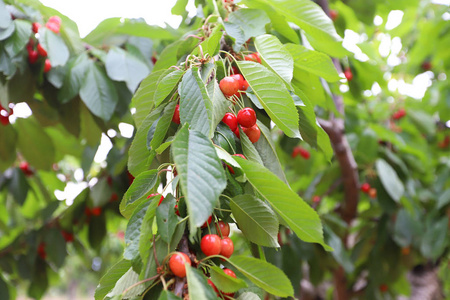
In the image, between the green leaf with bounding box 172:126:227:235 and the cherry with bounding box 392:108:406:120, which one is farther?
the cherry with bounding box 392:108:406:120

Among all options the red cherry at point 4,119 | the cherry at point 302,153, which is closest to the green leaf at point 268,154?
the red cherry at point 4,119

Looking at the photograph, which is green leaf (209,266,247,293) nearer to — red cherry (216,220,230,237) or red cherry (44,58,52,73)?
red cherry (216,220,230,237)

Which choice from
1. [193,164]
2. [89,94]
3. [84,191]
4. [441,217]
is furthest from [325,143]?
[441,217]

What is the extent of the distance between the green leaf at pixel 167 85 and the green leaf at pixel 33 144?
51.7 inches

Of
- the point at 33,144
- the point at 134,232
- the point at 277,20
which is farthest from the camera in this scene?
the point at 33,144

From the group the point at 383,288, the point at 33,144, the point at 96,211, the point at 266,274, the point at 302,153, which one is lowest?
the point at 383,288

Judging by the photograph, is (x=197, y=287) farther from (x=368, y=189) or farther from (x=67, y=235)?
(x=368, y=189)

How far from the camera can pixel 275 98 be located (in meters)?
0.70

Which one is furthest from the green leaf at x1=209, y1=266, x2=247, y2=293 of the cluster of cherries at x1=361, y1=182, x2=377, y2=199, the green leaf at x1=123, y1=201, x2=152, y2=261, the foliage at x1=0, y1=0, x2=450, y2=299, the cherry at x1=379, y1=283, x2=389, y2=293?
the cherry at x1=379, y1=283, x2=389, y2=293

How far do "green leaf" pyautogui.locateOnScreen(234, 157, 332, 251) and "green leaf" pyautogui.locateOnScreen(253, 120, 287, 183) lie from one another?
16 centimetres

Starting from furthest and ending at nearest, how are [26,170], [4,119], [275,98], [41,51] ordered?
1. [26,170]
2. [4,119]
3. [41,51]
4. [275,98]

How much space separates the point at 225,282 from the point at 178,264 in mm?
67

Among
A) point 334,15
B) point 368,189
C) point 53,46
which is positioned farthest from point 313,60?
point 368,189

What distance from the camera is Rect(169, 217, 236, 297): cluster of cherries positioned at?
20.5 inches
